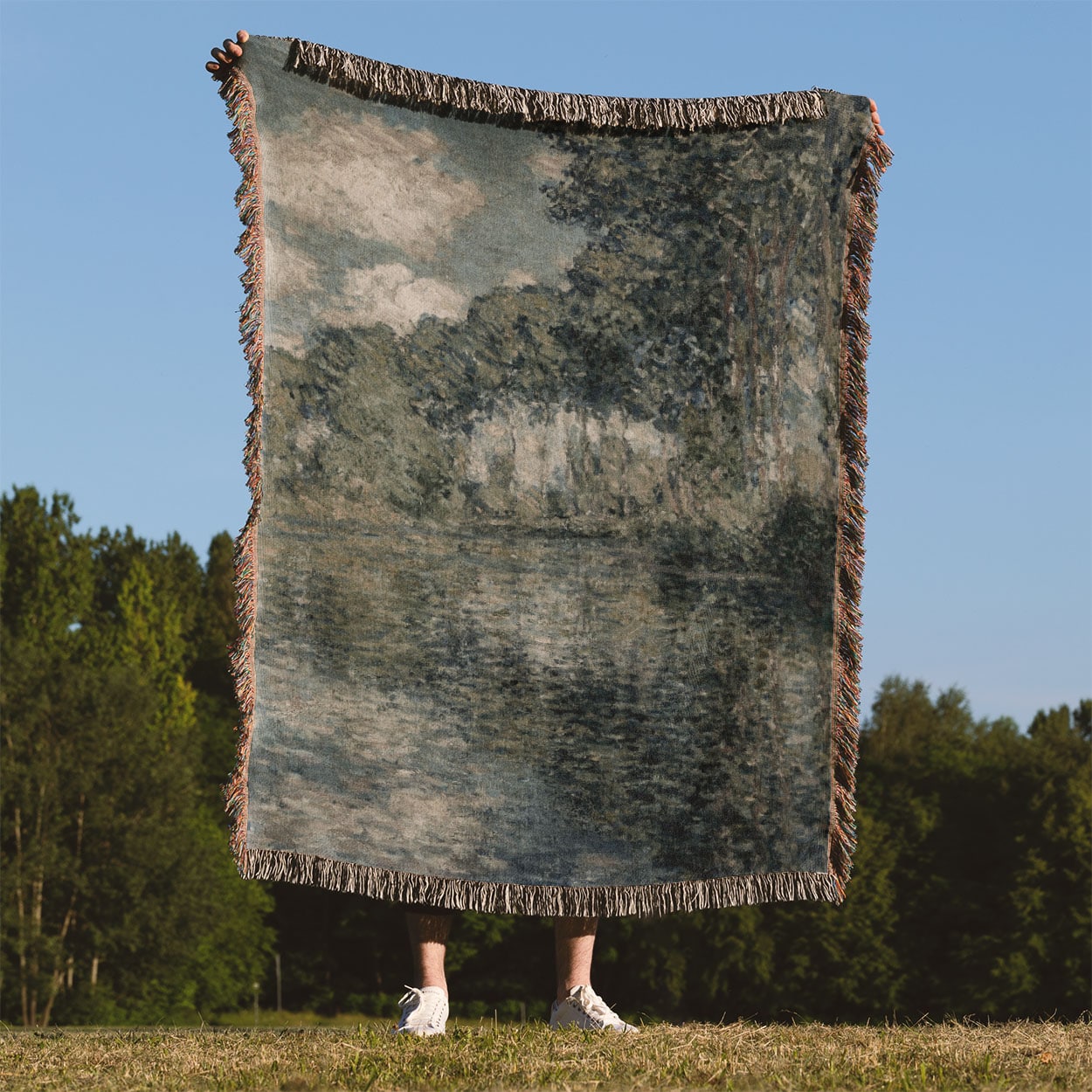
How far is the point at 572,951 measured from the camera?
21.3ft

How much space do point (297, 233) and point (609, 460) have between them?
1.78 meters

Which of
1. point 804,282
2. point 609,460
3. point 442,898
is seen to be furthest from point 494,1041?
point 804,282

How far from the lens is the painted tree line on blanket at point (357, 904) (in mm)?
36344

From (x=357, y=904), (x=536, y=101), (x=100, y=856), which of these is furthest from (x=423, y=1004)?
(x=357, y=904)

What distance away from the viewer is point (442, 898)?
20.9 feet

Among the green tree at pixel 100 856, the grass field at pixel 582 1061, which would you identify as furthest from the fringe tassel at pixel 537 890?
the green tree at pixel 100 856

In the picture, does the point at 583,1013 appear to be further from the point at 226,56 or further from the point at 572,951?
the point at 226,56

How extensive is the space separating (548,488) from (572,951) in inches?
83.6

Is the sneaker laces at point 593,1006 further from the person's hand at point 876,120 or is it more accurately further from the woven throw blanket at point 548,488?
the person's hand at point 876,120

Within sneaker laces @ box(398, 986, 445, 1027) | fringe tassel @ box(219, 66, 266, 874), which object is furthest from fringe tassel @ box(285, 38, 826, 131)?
sneaker laces @ box(398, 986, 445, 1027)

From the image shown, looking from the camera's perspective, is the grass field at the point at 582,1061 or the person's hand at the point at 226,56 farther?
the person's hand at the point at 226,56

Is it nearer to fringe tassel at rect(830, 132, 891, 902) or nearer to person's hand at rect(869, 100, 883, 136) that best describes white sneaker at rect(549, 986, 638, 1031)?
fringe tassel at rect(830, 132, 891, 902)

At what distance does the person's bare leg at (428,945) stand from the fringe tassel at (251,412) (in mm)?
827

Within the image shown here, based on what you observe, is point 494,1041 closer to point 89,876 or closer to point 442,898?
point 442,898
